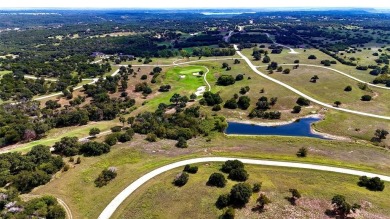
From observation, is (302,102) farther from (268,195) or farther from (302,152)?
(268,195)

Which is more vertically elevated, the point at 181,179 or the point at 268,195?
the point at 181,179

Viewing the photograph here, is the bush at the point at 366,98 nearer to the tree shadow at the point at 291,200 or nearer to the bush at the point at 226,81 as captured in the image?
the bush at the point at 226,81

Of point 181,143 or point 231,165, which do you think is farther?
point 181,143

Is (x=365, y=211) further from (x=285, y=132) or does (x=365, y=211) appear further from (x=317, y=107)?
(x=317, y=107)

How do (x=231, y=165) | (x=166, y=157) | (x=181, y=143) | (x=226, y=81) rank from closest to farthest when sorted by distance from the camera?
(x=231, y=165) < (x=166, y=157) < (x=181, y=143) < (x=226, y=81)

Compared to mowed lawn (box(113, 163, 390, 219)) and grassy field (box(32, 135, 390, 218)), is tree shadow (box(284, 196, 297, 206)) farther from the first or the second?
grassy field (box(32, 135, 390, 218))

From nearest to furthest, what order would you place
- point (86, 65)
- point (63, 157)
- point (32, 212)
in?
1. point (32, 212)
2. point (63, 157)
3. point (86, 65)

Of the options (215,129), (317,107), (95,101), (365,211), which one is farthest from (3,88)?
(365,211)

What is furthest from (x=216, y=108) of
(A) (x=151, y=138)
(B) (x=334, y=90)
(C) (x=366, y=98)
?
(C) (x=366, y=98)
